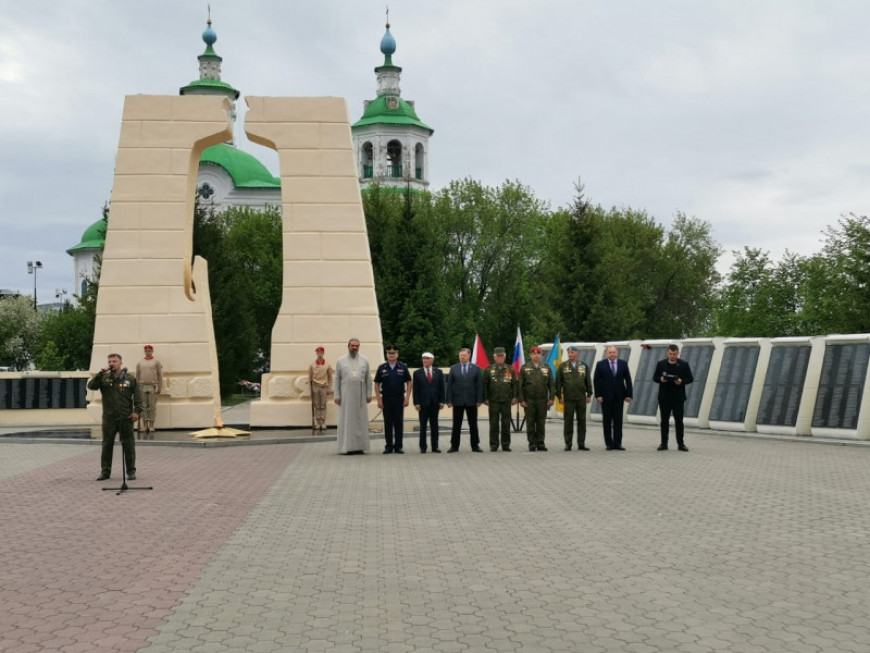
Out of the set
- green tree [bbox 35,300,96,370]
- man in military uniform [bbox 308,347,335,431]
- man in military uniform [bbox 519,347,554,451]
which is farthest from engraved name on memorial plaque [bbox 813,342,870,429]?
green tree [bbox 35,300,96,370]

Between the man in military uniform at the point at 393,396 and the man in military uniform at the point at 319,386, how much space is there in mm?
4165

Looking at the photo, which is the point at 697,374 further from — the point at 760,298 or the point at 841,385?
the point at 760,298

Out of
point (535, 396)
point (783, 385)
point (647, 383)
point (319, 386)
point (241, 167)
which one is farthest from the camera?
point (241, 167)

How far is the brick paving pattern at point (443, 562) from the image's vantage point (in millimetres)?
5789

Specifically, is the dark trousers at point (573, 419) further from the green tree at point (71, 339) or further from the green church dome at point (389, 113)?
the green church dome at point (389, 113)

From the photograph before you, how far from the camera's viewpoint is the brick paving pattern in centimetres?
579

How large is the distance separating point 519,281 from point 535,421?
1510 inches

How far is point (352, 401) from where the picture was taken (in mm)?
17750

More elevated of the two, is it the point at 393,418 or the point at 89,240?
the point at 89,240

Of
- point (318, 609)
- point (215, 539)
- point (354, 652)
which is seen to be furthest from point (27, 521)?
point (354, 652)

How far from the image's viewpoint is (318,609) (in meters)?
6.37

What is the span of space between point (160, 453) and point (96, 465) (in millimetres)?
2238

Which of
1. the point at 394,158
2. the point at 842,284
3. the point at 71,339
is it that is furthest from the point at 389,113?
the point at 842,284

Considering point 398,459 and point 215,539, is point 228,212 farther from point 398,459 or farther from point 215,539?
point 215,539
